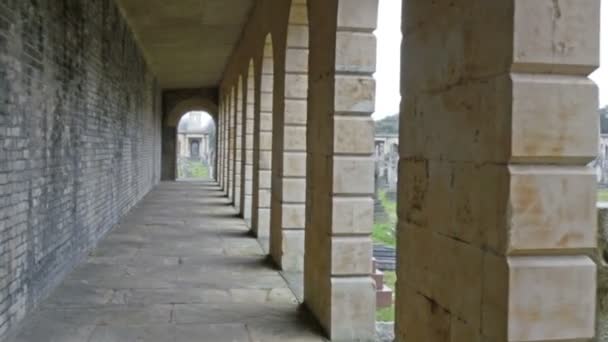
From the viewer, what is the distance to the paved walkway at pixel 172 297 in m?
4.09

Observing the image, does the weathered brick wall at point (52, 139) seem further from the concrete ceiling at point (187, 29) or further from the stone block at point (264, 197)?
the stone block at point (264, 197)

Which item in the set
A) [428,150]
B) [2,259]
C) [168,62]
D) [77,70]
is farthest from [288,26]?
[168,62]

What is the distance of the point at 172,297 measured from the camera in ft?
16.5

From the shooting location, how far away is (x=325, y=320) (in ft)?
13.6

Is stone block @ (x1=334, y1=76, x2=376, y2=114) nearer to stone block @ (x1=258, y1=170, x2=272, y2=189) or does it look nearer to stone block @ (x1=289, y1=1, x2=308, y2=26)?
stone block @ (x1=289, y1=1, x2=308, y2=26)

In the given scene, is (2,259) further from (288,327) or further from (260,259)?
(260,259)

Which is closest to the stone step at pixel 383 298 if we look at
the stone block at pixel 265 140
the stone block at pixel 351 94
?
the stone block at pixel 265 140

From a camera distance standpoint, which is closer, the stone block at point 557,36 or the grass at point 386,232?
the stone block at point 557,36

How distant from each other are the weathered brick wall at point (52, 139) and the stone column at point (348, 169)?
1999 millimetres

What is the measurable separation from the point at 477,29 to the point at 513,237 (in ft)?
2.27

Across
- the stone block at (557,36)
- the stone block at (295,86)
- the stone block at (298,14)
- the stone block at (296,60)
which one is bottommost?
the stone block at (557,36)

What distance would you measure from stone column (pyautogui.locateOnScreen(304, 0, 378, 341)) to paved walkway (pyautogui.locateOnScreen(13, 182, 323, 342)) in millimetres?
324

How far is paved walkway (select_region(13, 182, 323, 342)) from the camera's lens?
4.09 meters

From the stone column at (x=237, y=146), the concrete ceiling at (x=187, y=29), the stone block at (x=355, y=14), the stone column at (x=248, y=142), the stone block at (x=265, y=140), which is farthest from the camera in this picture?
the stone column at (x=237, y=146)
